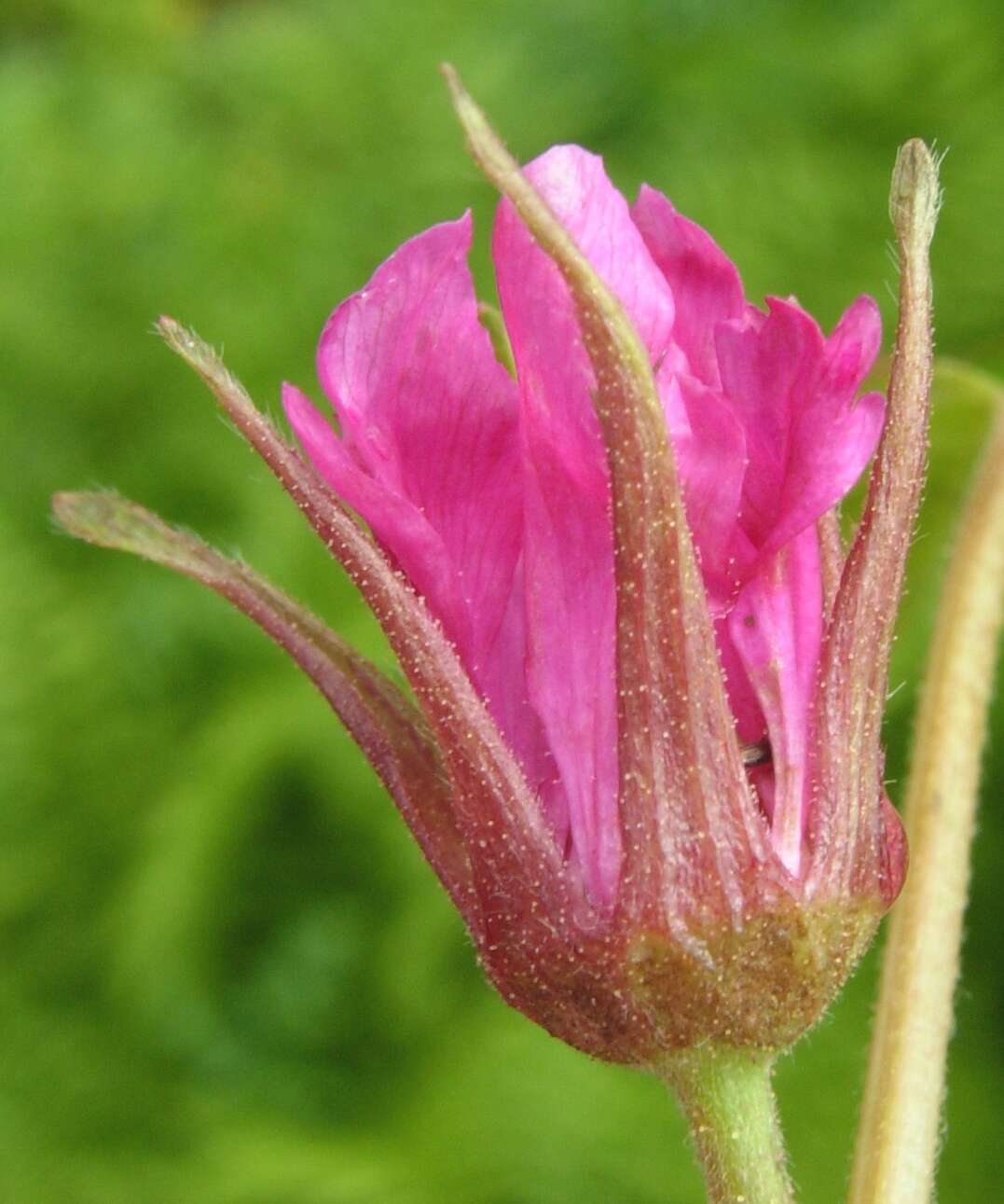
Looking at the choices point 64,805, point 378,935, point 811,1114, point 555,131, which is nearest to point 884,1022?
point 811,1114

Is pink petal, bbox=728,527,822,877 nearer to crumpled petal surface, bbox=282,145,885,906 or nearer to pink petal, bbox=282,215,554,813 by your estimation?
crumpled petal surface, bbox=282,145,885,906

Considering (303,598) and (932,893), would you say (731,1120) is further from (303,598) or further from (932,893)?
(303,598)

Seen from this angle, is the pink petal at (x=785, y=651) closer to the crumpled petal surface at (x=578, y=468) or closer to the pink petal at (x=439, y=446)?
the crumpled petal surface at (x=578, y=468)

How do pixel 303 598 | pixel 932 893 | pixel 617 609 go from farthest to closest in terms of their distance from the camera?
pixel 303 598 < pixel 932 893 < pixel 617 609

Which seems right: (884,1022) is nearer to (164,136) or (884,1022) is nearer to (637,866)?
(637,866)

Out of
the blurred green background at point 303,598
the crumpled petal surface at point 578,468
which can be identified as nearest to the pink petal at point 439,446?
the crumpled petal surface at point 578,468

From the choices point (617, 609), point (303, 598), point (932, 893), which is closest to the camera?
point (617, 609)

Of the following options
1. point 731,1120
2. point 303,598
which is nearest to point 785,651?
point 731,1120
